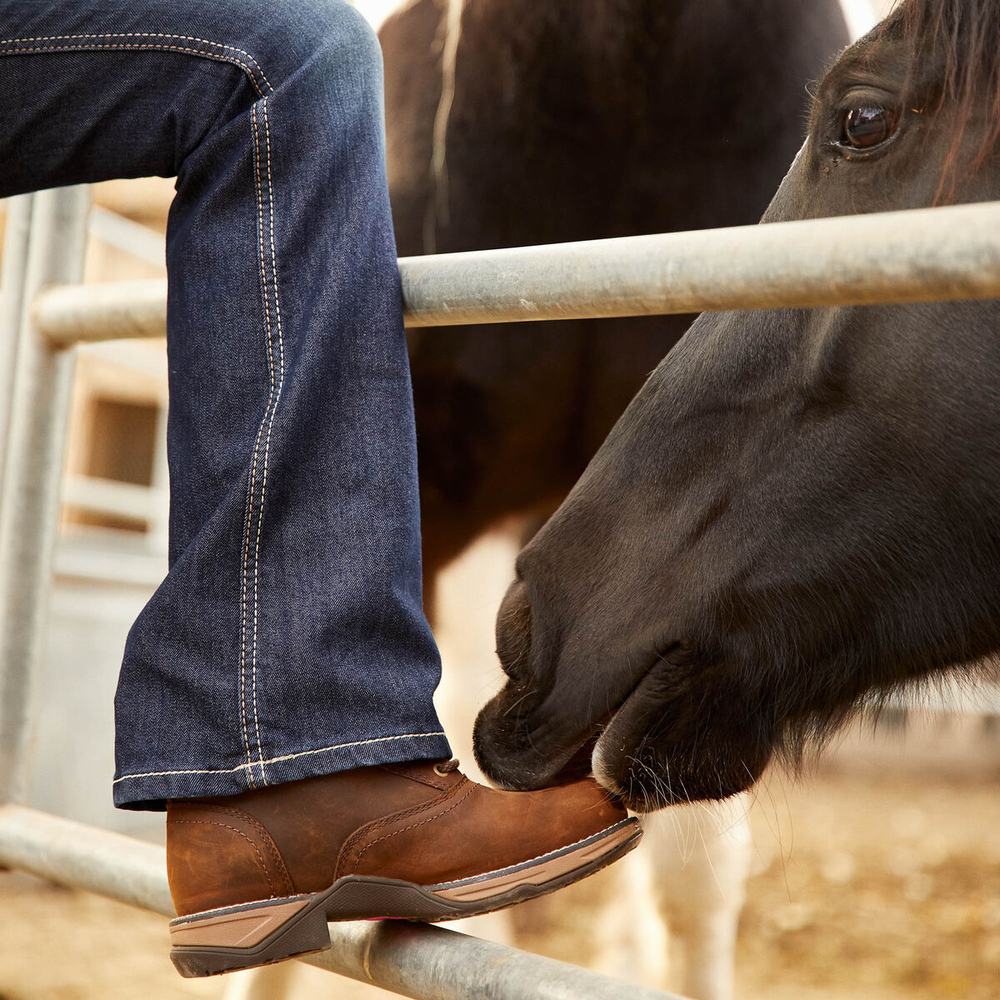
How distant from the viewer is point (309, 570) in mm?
725

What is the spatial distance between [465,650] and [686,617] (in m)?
0.83

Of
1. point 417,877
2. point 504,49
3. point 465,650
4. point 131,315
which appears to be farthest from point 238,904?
point 504,49

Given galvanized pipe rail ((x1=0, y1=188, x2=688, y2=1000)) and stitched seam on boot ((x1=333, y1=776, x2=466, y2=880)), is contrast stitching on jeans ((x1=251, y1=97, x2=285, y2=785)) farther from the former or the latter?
galvanized pipe rail ((x1=0, y1=188, x2=688, y2=1000))

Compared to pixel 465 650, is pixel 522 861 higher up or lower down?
lower down

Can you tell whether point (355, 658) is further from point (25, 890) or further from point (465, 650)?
point (25, 890)

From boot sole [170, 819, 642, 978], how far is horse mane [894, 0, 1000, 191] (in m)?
0.56

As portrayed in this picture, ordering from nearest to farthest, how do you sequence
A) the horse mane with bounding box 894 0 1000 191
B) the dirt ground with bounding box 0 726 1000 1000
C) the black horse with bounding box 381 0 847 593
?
1. the horse mane with bounding box 894 0 1000 191
2. the black horse with bounding box 381 0 847 593
3. the dirt ground with bounding box 0 726 1000 1000

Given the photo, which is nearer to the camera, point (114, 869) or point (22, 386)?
point (114, 869)

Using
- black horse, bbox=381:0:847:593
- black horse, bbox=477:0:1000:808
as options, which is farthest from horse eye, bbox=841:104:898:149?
black horse, bbox=381:0:847:593

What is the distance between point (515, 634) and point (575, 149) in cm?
76

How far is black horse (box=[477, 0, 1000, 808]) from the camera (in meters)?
0.86

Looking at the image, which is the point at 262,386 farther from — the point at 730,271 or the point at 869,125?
the point at 869,125

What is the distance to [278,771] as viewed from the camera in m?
0.71

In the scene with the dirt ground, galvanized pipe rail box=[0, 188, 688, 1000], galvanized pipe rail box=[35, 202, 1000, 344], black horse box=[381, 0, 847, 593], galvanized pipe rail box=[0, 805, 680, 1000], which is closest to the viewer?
galvanized pipe rail box=[35, 202, 1000, 344]
